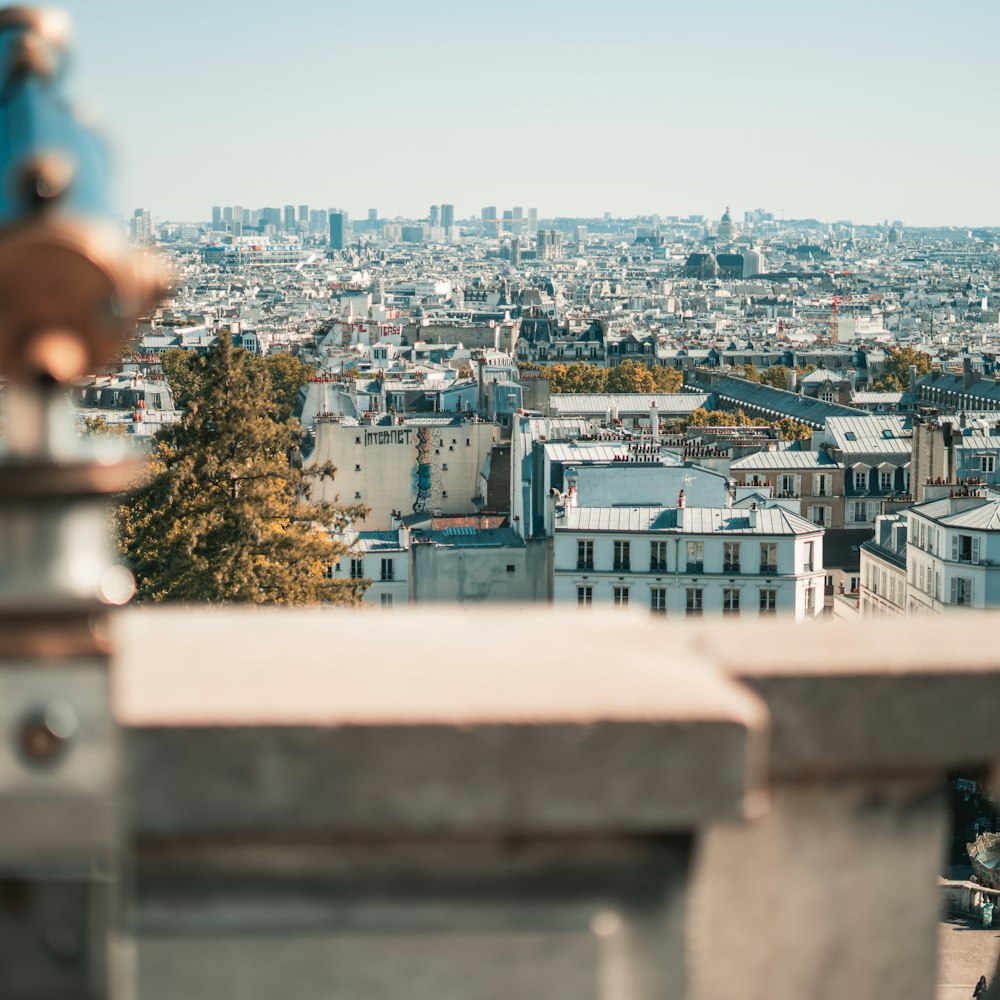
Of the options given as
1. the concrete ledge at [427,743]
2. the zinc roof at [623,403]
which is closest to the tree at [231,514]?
the concrete ledge at [427,743]

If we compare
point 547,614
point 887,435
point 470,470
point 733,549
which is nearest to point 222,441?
point 733,549

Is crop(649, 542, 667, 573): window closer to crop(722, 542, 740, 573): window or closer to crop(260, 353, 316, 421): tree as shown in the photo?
crop(722, 542, 740, 573): window

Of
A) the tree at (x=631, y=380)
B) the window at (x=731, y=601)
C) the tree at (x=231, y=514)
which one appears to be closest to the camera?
the tree at (x=231, y=514)

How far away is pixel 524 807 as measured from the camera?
2.47m

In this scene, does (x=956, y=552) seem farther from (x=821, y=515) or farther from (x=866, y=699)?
(x=866, y=699)

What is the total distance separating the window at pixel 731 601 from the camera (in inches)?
1332

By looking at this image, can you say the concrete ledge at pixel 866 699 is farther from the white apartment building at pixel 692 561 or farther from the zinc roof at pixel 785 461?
the zinc roof at pixel 785 461

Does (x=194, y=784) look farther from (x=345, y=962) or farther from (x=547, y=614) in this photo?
(x=547, y=614)

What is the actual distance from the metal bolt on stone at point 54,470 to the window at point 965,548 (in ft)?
113

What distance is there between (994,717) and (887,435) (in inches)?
2204

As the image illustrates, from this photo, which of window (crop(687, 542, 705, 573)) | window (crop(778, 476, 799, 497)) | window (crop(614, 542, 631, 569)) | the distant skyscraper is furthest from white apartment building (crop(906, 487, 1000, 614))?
the distant skyscraper

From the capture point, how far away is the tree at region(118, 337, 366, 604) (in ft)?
72.0

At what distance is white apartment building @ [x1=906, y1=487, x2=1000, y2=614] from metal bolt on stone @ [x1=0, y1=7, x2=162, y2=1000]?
33838 mm

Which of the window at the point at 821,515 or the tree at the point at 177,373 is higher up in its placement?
the tree at the point at 177,373
